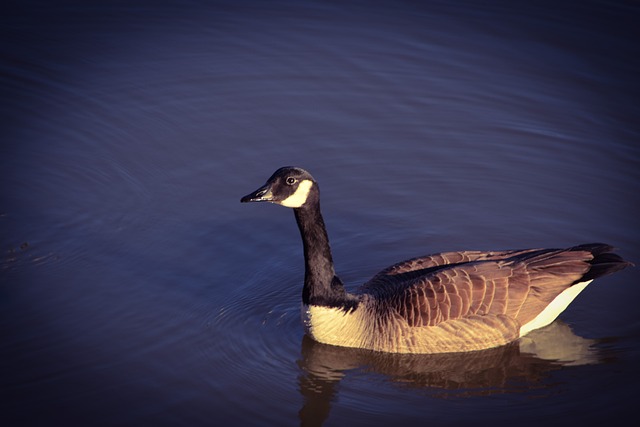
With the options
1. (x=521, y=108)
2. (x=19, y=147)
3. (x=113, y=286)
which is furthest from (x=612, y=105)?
(x=19, y=147)

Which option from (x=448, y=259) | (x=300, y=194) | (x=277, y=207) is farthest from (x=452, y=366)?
(x=277, y=207)

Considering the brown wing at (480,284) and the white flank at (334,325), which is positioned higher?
the brown wing at (480,284)

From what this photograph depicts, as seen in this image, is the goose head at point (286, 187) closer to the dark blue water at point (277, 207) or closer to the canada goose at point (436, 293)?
the canada goose at point (436, 293)

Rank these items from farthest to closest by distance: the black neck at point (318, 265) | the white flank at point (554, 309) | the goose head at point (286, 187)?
1. the white flank at point (554, 309)
2. the black neck at point (318, 265)
3. the goose head at point (286, 187)

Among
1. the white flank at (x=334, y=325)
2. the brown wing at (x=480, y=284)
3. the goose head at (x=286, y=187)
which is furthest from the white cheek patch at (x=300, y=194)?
the brown wing at (x=480, y=284)

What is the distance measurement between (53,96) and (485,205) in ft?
22.7

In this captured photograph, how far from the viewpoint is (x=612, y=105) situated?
512 inches

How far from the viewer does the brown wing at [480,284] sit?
861 cm

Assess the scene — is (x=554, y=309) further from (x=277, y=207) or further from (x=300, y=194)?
(x=277, y=207)

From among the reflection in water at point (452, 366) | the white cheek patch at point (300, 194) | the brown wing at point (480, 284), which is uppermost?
the white cheek patch at point (300, 194)

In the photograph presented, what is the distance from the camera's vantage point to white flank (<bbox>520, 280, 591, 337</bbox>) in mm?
8969

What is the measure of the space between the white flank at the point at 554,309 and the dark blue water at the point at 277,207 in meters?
0.25

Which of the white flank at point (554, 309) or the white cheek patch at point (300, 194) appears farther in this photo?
the white flank at point (554, 309)

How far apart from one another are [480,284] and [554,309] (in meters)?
1.00
